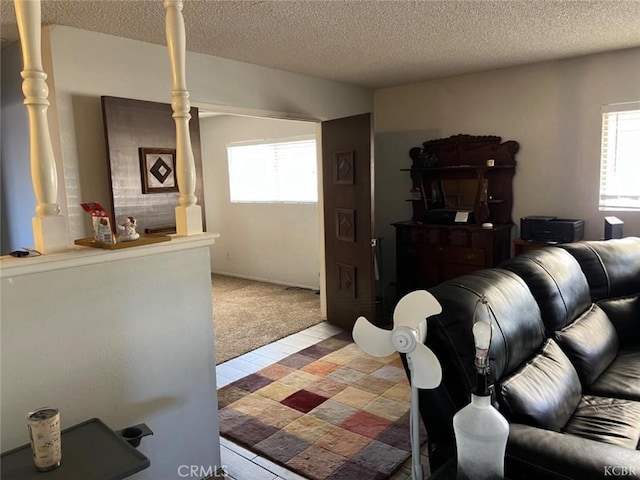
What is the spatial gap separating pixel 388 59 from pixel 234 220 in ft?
12.3

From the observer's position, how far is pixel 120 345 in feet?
5.82

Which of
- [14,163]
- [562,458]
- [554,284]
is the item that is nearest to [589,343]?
[554,284]

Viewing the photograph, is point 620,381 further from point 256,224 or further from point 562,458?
point 256,224

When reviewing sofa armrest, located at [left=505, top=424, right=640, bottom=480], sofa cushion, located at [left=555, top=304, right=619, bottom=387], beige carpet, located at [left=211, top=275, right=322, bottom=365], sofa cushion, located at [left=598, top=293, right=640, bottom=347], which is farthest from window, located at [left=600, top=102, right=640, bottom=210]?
sofa armrest, located at [left=505, top=424, right=640, bottom=480]

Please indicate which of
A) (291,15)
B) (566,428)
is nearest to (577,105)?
(291,15)

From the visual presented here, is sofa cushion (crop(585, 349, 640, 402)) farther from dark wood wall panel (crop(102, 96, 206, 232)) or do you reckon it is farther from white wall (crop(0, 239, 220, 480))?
dark wood wall panel (crop(102, 96, 206, 232))

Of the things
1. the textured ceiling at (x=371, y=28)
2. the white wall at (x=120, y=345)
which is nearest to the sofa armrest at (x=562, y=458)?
the white wall at (x=120, y=345)

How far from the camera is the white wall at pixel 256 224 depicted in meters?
5.93

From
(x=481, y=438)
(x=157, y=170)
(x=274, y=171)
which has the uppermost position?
(x=274, y=171)

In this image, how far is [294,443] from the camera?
259cm

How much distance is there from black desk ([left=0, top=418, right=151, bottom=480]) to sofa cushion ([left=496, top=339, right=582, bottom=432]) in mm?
1251

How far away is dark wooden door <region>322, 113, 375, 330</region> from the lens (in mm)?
4102

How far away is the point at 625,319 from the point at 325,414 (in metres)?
1.88

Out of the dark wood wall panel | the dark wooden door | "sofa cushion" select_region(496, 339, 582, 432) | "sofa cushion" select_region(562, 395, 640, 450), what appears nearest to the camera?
"sofa cushion" select_region(496, 339, 582, 432)
